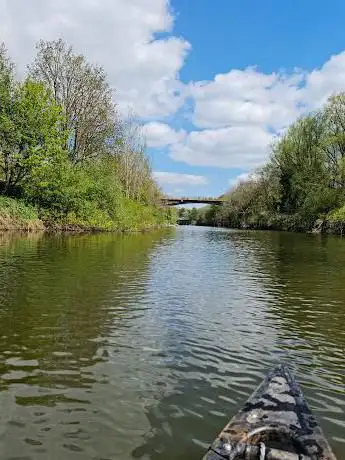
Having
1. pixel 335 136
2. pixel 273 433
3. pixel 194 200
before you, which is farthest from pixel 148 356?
pixel 194 200

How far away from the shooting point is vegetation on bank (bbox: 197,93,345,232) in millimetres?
59688

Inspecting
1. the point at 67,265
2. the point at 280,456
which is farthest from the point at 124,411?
the point at 67,265

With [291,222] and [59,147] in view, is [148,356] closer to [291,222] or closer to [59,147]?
[59,147]

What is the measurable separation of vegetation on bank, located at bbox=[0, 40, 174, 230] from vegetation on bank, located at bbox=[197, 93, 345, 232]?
27873 millimetres

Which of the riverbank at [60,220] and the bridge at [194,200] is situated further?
the bridge at [194,200]

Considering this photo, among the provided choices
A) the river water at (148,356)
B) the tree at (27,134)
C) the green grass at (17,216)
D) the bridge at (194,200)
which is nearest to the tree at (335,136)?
the tree at (27,134)

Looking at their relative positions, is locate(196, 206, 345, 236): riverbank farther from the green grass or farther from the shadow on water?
the shadow on water

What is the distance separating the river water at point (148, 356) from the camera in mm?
4531

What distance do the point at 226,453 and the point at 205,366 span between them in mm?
3114

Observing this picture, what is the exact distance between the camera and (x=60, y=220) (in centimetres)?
4134

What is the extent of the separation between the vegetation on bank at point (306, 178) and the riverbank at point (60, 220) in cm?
2592

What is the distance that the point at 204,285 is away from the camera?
13977mm

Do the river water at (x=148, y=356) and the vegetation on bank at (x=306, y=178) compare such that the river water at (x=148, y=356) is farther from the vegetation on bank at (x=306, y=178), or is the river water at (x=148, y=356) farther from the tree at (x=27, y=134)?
the vegetation on bank at (x=306, y=178)

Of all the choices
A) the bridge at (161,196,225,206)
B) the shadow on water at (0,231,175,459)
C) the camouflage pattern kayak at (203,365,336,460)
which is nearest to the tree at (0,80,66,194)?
the shadow on water at (0,231,175,459)
